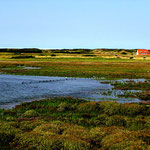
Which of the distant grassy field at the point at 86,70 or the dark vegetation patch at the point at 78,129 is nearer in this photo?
the dark vegetation patch at the point at 78,129

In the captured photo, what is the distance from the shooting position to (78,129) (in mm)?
15273

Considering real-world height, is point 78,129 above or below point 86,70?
above

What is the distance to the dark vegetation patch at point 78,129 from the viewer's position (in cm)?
1247

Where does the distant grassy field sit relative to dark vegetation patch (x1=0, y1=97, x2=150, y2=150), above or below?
below

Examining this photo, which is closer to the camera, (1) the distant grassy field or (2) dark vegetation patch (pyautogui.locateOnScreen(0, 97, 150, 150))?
(2) dark vegetation patch (pyautogui.locateOnScreen(0, 97, 150, 150))

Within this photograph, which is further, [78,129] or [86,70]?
[86,70]

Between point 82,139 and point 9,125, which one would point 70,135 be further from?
point 9,125

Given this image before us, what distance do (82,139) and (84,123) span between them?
438cm

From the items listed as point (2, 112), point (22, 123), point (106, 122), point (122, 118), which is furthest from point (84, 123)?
point (2, 112)

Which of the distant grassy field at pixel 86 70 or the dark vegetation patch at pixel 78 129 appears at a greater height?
the dark vegetation patch at pixel 78 129

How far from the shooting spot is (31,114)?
2039 centimetres

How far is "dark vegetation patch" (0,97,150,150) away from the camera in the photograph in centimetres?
1247

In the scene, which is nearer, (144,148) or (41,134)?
(144,148)

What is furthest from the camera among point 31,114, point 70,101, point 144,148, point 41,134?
point 70,101
